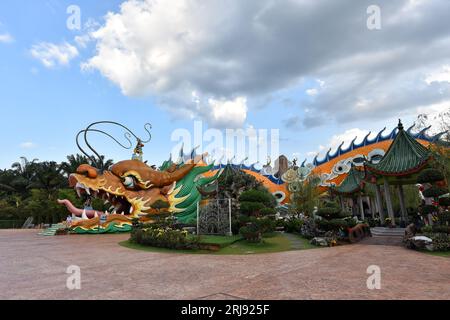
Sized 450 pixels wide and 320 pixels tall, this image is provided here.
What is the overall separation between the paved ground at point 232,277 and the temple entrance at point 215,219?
546 cm

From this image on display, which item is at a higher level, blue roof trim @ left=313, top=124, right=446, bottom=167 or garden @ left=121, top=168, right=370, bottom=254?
blue roof trim @ left=313, top=124, right=446, bottom=167

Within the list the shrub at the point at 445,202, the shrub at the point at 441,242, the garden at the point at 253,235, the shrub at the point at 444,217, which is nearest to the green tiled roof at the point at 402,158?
the shrub at the point at 445,202

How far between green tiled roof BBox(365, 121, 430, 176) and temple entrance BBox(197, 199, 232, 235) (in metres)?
8.03

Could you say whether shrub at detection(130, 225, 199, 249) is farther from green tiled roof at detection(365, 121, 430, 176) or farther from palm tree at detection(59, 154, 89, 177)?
palm tree at detection(59, 154, 89, 177)

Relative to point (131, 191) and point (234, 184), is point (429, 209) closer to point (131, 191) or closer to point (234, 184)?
point (234, 184)

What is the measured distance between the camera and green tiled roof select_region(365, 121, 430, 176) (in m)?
13.6

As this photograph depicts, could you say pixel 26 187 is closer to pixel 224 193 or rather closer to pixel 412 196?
pixel 224 193

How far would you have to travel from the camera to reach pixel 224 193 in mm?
17781

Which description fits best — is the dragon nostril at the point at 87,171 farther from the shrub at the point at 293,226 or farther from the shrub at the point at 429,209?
the shrub at the point at 429,209

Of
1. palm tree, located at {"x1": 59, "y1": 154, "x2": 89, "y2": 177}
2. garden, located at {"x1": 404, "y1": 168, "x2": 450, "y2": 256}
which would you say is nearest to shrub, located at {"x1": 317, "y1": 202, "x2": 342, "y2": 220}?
garden, located at {"x1": 404, "y1": 168, "x2": 450, "y2": 256}

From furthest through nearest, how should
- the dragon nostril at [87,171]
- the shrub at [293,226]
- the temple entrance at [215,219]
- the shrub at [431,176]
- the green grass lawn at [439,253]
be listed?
the dragon nostril at [87,171] → the shrub at [293,226] → the temple entrance at [215,219] → the shrub at [431,176] → the green grass lawn at [439,253]

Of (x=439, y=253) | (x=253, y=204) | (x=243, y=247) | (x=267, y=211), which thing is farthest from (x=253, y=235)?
(x=439, y=253)

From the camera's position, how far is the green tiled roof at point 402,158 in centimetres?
1360
